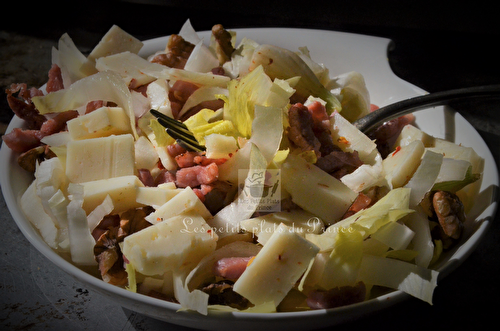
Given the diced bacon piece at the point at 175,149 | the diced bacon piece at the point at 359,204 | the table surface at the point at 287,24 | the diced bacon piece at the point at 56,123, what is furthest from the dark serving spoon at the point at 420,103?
the diced bacon piece at the point at 56,123

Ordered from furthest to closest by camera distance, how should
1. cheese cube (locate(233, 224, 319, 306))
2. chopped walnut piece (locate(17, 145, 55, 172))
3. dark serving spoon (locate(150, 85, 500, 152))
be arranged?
dark serving spoon (locate(150, 85, 500, 152))
chopped walnut piece (locate(17, 145, 55, 172))
cheese cube (locate(233, 224, 319, 306))

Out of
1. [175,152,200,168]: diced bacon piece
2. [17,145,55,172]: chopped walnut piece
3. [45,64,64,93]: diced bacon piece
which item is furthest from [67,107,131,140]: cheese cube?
[45,64,64,93]: diced bacon piece

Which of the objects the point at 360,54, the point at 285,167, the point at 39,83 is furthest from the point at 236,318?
the point at 39,83

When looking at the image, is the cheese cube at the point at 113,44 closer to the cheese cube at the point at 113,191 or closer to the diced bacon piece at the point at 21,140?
the diced bacon piece at the point at 21,140

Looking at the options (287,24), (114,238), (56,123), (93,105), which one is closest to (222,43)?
(93,105)

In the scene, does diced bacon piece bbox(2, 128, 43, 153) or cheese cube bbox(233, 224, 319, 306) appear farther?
diced bacon piece bbox(2, 128, 43, 153)

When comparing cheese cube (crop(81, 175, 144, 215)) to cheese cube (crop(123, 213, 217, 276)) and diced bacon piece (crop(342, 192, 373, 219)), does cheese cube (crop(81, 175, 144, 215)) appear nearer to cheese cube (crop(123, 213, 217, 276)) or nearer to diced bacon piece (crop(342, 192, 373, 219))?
cheese cube (crop(123, 213, 217, 276))

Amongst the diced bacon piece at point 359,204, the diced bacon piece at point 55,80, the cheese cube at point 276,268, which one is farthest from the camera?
the diced bacon piece at point 55,80

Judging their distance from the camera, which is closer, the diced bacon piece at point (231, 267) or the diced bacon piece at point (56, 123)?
the diced bacon piece at point (231, 267)
